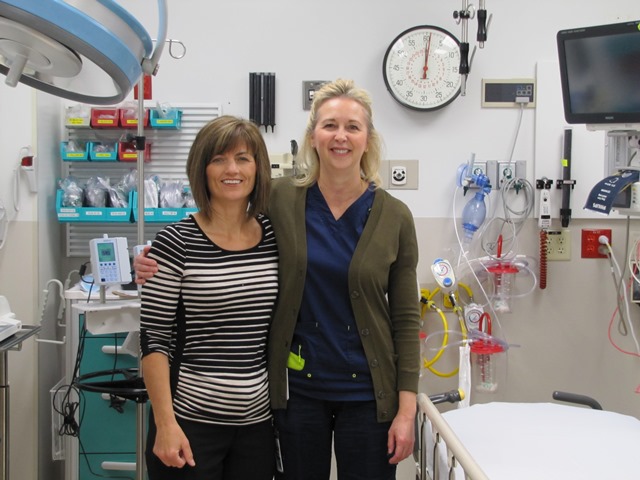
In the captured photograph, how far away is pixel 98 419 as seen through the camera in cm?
242

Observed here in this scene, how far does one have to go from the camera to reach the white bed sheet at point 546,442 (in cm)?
152

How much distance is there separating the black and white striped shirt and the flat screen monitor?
1438 millimetres

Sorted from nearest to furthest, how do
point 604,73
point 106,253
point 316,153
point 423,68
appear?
point 316,153 → point 604,73 → point 106,253 → point 423,68

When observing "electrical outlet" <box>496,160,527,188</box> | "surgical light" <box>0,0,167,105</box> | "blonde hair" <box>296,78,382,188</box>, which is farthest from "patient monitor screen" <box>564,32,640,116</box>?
"surgical light" <box>0,0,167,105</box>

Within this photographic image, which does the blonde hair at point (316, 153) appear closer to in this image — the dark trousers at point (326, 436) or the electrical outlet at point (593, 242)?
the dark trousers at point (326, 436)

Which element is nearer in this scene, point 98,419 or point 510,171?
point 98,419

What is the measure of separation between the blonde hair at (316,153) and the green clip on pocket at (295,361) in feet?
1.54

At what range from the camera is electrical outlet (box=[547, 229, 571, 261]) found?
2.73 m

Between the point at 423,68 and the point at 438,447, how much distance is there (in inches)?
70.4

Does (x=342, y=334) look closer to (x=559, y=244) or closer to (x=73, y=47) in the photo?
(x=73, y=47)

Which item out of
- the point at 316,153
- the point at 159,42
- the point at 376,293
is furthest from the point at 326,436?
the point at 159,42

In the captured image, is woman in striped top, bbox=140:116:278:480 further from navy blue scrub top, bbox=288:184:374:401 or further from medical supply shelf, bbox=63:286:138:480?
medical supply shelf, bbox=63:286:138:480

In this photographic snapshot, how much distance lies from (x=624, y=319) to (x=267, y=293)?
6.91 ft

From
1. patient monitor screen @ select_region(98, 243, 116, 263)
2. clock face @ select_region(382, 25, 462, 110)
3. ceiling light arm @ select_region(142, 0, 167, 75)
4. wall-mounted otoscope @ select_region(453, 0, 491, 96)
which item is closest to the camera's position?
ceiling light arm @ select_region(142, 0, 167, 75)
